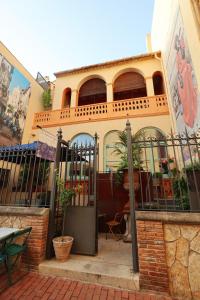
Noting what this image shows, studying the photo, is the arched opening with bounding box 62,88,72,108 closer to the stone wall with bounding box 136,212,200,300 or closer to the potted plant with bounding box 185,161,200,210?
the potted plant with bounding box 185,161,200,210

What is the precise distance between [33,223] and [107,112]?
811 centimetres

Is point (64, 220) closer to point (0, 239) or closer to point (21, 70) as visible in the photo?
point (0, 239)

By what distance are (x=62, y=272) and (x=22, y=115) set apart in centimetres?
974

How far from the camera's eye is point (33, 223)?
3.57 meters

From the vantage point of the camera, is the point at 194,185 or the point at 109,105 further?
the point at 109,105

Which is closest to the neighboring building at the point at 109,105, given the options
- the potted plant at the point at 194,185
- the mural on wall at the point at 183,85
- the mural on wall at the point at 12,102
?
the mural on wall at the point at 12,102

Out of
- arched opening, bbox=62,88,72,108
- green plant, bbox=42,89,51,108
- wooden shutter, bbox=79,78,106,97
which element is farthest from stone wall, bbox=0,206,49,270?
wooden shutter, bbox=79,78,106,97

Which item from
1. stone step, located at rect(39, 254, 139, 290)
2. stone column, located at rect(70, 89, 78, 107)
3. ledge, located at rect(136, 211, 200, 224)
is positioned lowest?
stone step, located at rect(39, 254, 139, 290)

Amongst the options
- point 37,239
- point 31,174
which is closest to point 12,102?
point 31,174

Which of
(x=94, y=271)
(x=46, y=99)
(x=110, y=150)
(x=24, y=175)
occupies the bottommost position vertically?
(x=94, y=271)

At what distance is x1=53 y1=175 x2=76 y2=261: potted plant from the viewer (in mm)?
3379

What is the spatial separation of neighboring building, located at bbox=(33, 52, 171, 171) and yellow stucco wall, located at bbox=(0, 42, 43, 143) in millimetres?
488

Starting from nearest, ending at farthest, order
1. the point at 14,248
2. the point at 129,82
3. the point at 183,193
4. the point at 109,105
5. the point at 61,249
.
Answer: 1. the point at 14,248
2. the point at 61,249
3. the point at 183,193
4. the point at 109,105
5. the point at 129,82

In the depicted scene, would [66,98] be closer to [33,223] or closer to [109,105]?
[109,105]
